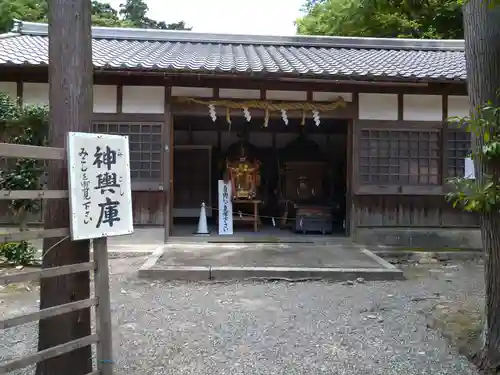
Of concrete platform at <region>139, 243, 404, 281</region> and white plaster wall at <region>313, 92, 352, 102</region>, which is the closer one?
concrete platform at <region>139, 243, 404, 281</region>

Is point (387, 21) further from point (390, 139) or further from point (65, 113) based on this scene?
point (65, 113)

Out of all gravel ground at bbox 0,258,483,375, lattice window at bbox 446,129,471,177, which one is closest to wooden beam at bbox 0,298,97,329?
gravel ground at bbox 0,258,483,375

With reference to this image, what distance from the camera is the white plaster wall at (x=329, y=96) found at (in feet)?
29.6

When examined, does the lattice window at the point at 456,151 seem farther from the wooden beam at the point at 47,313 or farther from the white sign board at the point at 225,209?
the wooden beam at the point at 47,313

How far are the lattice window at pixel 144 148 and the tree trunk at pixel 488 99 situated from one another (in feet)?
20.0

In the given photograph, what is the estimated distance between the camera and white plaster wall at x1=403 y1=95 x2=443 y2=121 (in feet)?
29.7

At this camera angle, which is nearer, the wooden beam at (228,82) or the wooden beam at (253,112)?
the wooden beam at (228,82)

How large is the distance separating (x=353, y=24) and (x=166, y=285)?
13887mm

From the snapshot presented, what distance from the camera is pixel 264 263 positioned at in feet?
23.5

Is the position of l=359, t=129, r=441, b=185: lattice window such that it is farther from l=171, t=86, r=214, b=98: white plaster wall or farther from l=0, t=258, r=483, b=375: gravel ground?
l=171, t=86, r=214, b=98: white plaster wall

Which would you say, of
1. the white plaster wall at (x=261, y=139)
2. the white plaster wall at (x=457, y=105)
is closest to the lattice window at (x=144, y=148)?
the white plaster wall at (x=261, y=139)

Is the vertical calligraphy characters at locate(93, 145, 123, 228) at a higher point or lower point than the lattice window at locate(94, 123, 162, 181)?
lower

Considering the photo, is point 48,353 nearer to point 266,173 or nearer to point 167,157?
point 167,157

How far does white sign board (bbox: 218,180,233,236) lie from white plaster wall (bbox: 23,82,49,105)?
4.20 metres
